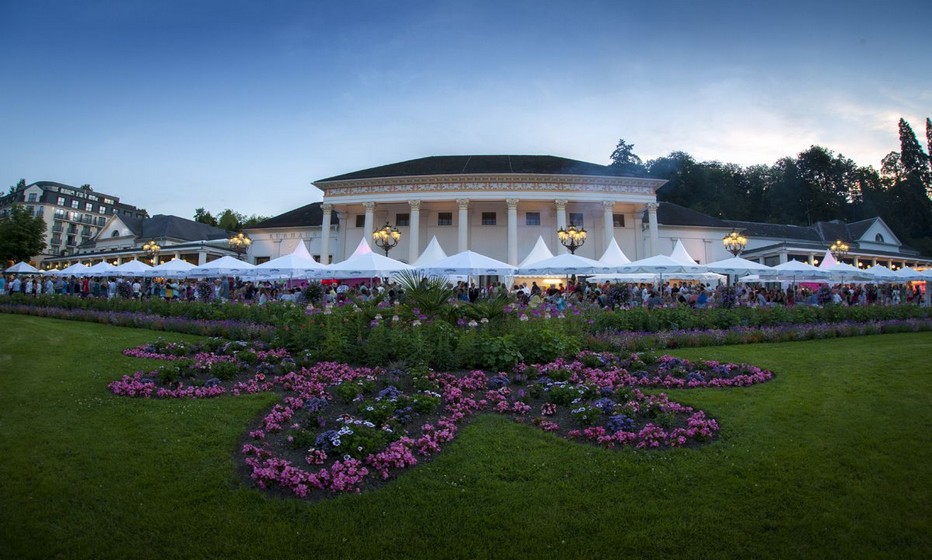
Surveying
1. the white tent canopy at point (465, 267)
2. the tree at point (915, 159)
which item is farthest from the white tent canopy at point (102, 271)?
the tree at point (915, 159)

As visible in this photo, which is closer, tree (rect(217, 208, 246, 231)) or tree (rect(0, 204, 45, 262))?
tree (rect(0, 204, 45, 262))

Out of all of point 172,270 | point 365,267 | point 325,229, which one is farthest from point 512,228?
point 172,270

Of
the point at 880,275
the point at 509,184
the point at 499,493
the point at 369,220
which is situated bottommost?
the point at 499,493

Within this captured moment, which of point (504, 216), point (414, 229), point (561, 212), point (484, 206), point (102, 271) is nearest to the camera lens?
point (102, 271)

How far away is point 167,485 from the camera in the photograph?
479cm

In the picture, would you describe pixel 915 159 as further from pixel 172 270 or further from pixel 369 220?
pixel 172 270

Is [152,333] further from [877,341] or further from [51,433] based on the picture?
[877,341]

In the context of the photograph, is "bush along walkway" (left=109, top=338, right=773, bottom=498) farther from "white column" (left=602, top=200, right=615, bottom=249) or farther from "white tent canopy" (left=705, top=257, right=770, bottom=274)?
"white column" (left=602, top=200, right=615, bottom=249)

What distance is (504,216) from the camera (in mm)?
45000

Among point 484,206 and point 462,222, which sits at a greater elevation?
point 484,206

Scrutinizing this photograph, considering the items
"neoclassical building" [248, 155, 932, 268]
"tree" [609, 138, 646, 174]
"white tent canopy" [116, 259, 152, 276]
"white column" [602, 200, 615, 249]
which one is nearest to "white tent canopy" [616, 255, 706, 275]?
"neoclassical building" [248, 155, 932, 268]

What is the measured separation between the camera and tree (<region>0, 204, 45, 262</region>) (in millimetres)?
51484

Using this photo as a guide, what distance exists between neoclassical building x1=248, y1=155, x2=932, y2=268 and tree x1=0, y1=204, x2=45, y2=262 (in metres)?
25.1

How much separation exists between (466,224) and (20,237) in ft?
153
